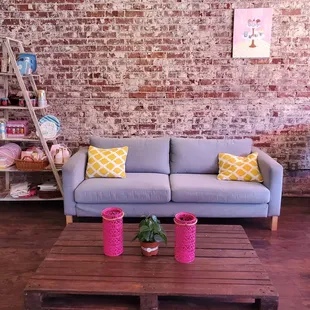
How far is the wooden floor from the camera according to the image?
88.4 inches

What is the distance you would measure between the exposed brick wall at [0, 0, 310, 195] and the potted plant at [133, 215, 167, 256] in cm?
200

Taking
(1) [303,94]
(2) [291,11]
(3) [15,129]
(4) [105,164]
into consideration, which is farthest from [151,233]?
(2) [291,11]

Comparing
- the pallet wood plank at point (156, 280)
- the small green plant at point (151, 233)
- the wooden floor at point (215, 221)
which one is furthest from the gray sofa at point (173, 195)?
the pallet wood plank at point (156, 280)

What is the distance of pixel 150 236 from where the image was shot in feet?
6.74

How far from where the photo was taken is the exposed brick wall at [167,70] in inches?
145

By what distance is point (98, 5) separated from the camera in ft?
12.0

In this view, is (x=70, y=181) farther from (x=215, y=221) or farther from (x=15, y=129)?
(x=215, y=221)

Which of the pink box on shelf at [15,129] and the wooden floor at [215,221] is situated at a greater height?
the pink box on shelf at [15,129]

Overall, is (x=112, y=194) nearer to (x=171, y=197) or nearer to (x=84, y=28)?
(x=171, y=197)

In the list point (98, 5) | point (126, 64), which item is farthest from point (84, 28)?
point (126, 64)

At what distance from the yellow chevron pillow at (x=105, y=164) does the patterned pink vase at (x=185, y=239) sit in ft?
4.70

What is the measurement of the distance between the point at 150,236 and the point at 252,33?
105 inches

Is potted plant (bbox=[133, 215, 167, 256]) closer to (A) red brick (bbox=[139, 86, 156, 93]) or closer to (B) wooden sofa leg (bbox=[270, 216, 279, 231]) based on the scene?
(B) wooden sofa leg (bbox=[270, 216, 279, 231])

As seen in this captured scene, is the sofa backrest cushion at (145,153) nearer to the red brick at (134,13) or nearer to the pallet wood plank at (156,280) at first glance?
the red brick at (134,13)
